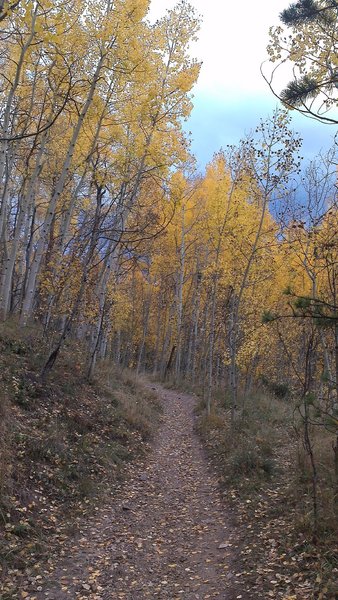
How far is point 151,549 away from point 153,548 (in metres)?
0.04

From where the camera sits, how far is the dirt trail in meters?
4.67

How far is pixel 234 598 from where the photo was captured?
176 inches

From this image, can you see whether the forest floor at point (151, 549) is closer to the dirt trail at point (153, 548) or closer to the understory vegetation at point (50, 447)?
the dirt trail at point (153, 548)

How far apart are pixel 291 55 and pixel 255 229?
9.12 m

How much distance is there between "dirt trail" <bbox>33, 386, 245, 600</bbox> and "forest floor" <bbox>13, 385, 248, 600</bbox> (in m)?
0.01

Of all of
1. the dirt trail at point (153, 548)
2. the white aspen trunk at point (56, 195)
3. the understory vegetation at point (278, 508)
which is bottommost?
the dirt trail at point (153, 548)

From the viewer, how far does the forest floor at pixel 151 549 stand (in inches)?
183

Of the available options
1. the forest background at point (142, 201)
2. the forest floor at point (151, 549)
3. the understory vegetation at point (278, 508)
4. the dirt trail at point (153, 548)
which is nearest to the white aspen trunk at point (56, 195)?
the forest background at point (142, 201)

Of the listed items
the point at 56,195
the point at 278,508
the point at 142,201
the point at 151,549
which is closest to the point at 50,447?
the point at 151,549

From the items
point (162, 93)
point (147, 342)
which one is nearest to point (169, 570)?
point (162, 93)

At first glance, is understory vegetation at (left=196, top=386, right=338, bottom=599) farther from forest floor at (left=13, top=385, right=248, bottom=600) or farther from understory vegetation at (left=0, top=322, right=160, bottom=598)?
understory vegetation at (left=0, top=322, right=160, bottom=598)

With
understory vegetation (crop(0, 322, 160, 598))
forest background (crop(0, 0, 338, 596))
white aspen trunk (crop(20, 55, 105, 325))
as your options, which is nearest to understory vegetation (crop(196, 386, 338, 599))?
forest background (crop(0, 0, 338, 596))

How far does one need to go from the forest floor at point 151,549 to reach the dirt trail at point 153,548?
0.01 metres

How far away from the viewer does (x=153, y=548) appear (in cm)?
574
